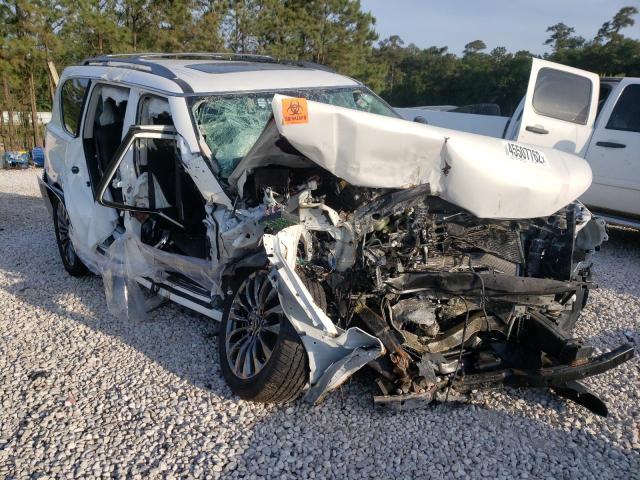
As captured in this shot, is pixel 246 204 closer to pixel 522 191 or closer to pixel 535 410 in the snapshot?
pixel 522 191

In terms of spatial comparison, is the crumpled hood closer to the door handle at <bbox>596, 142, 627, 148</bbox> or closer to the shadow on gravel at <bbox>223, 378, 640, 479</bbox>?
the shadow on gravel at <bbox>223, 378, 640, 479</bbox>

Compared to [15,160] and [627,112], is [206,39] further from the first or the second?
[627,112]

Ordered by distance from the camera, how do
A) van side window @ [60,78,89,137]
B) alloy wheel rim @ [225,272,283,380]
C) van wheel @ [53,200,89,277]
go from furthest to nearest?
van wheel @ [53,200,89,277], van side window @ [60,78,89,137], alloy wheel rim @ [225,272,283,380]

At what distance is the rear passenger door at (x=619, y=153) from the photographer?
6340mm

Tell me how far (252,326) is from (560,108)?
5.21 meters

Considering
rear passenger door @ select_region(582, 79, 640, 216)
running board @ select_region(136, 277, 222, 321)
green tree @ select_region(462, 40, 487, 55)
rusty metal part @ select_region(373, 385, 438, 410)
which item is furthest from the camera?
green tree @ select_region(462, 40, 487, 55)

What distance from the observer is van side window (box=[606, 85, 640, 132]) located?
640cm

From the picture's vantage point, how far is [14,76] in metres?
16.5

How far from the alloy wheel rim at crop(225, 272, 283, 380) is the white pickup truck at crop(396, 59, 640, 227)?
445 cm

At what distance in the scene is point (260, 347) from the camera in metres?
3.19

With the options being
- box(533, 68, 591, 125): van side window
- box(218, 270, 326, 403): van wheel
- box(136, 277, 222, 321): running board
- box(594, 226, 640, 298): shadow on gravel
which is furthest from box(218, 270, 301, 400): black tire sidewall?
box(533, 68, 591, 125): van side window

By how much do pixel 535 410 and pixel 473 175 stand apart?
1.45m

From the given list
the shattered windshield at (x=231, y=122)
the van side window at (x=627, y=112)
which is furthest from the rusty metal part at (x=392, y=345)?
the van side window at (x=627, y=112)

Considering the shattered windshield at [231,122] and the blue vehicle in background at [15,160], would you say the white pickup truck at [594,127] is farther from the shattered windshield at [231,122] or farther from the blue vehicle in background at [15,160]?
the blue vehicle in background at [15,160]
